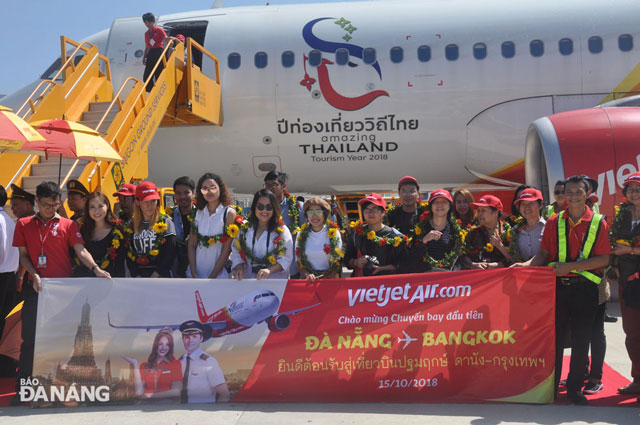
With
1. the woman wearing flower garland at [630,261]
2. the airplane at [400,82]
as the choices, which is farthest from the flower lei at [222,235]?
the airplane at [400,82]

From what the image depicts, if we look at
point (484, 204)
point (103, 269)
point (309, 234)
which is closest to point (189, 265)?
point (103, 269)

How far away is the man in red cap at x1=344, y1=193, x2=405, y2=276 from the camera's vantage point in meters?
5.10

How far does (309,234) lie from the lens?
513 cm

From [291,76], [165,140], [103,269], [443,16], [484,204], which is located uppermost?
[443,16]

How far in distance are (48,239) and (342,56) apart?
6.77 meters

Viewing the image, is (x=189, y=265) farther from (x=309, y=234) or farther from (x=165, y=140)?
(x=165, y=140)

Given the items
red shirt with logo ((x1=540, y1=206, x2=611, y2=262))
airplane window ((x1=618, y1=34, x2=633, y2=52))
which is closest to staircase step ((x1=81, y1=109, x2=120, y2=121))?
red shirt with logo ((x1=540, y1=206, x2=611, y2=262))

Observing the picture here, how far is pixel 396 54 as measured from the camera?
408 inches

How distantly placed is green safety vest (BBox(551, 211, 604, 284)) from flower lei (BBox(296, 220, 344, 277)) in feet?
5.87

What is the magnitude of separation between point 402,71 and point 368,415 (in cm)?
736

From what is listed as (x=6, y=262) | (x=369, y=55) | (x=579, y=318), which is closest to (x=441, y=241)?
(x=579, y=318)

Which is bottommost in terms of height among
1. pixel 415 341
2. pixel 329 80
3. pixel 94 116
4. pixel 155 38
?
pixel 415 341

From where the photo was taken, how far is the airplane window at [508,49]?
1030 cm

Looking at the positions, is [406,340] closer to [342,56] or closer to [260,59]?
[342,56]
